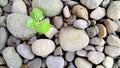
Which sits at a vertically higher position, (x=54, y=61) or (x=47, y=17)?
(x=47, y=17)

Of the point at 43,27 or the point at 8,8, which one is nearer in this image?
the point at 43,27

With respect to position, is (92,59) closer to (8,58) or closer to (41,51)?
(41,51)

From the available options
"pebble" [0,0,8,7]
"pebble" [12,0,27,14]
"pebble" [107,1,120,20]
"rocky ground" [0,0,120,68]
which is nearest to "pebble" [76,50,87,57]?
"rocky ground" [0,0,120,68]

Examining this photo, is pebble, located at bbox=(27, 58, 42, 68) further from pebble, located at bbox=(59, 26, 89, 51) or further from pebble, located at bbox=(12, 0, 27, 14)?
pebble, located at bbox=(12, 0, 27, 14)

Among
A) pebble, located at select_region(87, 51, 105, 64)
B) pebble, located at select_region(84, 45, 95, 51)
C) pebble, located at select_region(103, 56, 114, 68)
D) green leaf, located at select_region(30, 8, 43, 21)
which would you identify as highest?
green leaf, located at select_region(30, 8, 43, 21)

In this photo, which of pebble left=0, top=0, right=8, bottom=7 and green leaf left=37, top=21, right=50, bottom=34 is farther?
pebble left=0, top=0, right=8, bottom=7

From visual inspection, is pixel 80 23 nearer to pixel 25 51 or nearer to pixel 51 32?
pixel 51 32

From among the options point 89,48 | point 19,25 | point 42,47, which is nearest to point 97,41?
point 89,48

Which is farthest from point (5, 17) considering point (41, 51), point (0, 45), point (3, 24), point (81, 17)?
point (81, 17)
